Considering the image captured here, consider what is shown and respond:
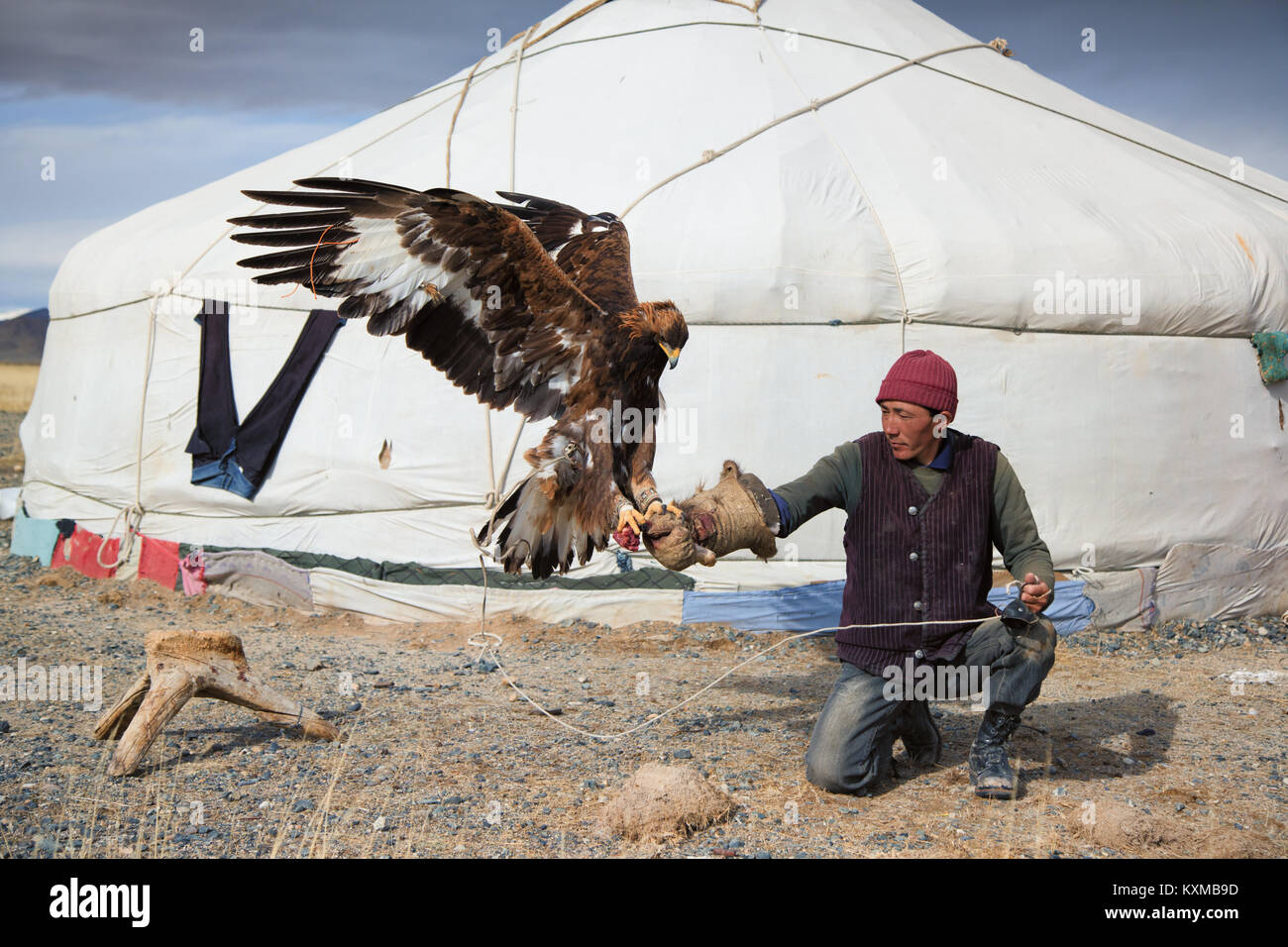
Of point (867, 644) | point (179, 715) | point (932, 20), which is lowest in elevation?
point (179, 715)

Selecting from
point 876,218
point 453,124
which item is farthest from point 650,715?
point 453,124

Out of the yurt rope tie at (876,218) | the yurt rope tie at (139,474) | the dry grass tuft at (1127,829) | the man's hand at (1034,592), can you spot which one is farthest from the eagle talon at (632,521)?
the yurt rope tie at (139,474)

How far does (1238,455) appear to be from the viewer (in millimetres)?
5855

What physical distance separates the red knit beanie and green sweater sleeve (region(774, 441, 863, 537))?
0.78 feet

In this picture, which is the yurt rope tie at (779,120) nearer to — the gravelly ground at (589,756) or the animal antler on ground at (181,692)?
the gravelly ground at (589,756)

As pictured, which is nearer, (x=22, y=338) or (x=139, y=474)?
(x=139, y=474)

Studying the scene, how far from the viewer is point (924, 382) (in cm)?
293

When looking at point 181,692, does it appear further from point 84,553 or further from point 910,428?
point 84,553

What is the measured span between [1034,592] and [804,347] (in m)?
2.93

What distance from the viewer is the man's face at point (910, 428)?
2.97 metres

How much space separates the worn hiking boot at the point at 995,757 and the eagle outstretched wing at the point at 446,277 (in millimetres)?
1667
